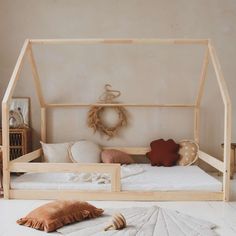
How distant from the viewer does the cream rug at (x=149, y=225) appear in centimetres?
325

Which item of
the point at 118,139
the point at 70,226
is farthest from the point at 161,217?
the point at 118,139

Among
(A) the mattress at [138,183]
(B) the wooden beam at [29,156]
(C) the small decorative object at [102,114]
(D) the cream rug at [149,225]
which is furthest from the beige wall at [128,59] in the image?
(D) the cream rug at [149,225]

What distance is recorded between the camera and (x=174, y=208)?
159 inches

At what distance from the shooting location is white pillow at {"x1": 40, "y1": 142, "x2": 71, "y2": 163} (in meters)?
5.58

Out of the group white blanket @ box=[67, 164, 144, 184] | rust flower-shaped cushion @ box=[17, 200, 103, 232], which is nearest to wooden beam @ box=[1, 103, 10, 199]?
white blanket @ box=[67, 164, 144, 184]

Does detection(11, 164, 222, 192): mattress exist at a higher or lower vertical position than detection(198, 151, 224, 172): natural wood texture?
lower

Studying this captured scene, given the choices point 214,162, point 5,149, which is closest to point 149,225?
point 214,162

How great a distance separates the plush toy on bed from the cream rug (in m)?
1.74

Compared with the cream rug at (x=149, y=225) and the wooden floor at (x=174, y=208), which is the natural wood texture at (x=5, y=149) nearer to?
the wooden floor at (x=174, y=208)

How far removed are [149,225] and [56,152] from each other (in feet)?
8.14

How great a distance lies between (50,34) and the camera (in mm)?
5996

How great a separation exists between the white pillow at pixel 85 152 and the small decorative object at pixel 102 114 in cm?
32

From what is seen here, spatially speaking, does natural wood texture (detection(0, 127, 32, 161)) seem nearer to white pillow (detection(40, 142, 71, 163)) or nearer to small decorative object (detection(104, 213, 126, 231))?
white pillow (detection(40, 142, 71, 163))

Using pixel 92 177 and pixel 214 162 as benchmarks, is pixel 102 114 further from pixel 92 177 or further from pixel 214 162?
pixel 214 162
